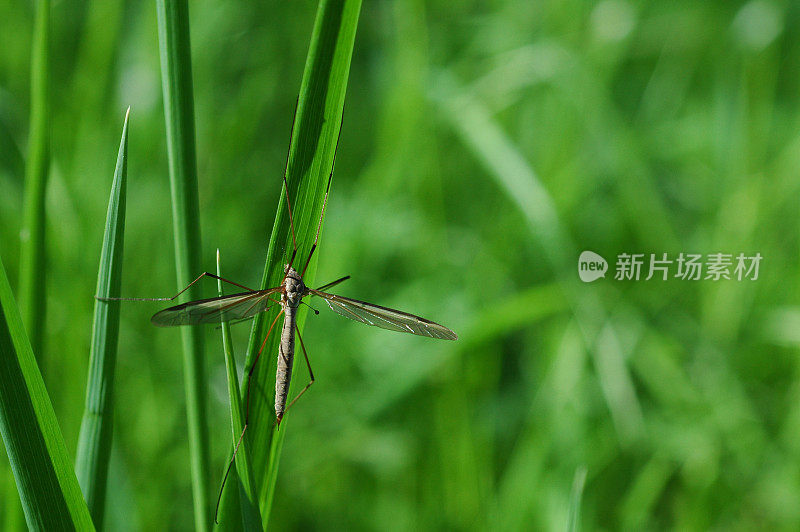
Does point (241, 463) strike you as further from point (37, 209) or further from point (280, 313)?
point (37, 209)

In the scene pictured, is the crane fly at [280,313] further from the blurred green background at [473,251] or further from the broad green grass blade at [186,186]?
the blurred green background at [473,251]

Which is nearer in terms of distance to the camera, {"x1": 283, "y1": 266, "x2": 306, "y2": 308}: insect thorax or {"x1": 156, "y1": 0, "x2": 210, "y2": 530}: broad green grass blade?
{"x1": 156, "y1": 0, "x2": 210, "y2": 530}: broad green grass blade

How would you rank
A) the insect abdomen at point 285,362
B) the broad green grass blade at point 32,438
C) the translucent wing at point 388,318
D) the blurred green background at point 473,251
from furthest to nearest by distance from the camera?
the blurred green background at point 473,251, the translucent wing at point 388,318, the insect abdomen at point 285,362, the broad green grass blade at point 32,438

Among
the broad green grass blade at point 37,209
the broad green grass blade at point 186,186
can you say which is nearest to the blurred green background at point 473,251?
the broad green grass blade at point 37,209

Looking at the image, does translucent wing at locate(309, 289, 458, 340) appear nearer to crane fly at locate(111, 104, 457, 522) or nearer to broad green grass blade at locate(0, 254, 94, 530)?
crane fly at locate(111, 104, 457, 522)

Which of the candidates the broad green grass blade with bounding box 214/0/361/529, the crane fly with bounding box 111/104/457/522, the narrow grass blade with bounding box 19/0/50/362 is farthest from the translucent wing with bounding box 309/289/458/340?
the narrow grass blade with bounding box 19/0/50/362

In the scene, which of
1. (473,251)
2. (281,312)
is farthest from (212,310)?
(473,251)

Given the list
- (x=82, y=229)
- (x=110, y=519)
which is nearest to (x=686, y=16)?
(x=82, y=229)
